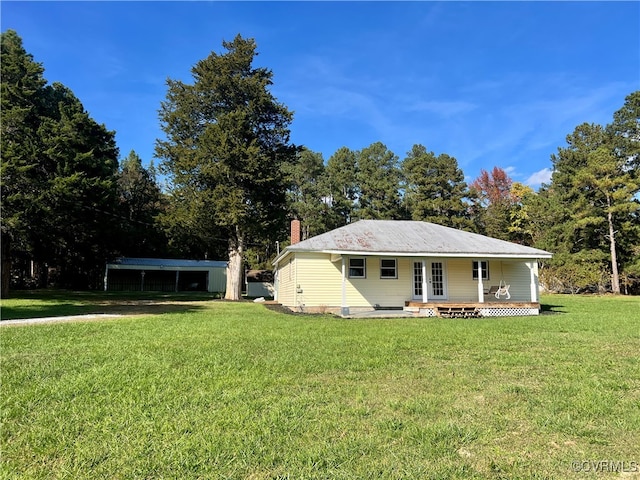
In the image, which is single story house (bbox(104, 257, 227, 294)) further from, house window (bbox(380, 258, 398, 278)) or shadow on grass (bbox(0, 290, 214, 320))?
house window (bbox(380, 258, 398, 278))

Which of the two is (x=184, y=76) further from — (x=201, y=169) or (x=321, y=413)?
(x=321, y=413)

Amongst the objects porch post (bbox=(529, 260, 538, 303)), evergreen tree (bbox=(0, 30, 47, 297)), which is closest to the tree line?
evergreen tree (bbox=(0, 30, 47, 297))

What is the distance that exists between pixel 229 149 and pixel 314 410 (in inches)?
837

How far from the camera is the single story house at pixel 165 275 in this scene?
123ft

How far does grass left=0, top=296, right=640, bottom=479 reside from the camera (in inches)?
112

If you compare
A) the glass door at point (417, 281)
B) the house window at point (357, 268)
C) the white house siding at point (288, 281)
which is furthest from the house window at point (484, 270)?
the white house siding at point (288, 281)

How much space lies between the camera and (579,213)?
1234 inches

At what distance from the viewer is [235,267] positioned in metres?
25.6

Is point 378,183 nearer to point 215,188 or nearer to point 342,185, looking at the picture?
point 342,185

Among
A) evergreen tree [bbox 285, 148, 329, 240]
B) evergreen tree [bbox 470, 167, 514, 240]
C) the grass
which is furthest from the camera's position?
evergreen tree [bbox 285, 148, 329, 240]

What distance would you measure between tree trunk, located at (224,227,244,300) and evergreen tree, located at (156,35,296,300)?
0.06 meters

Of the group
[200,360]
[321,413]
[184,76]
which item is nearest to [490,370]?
[321,413]

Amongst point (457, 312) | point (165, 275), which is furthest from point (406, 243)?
point (165, 275)

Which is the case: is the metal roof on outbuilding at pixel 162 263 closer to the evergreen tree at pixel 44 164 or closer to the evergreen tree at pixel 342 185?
the evergreen tree at pixel 44 164
